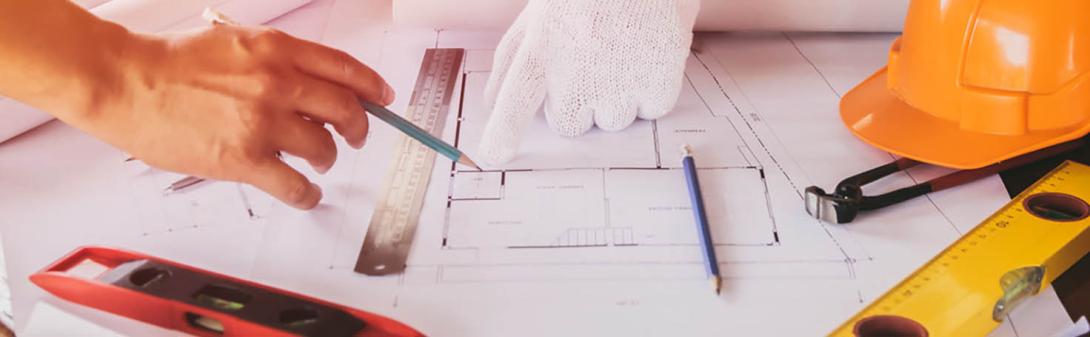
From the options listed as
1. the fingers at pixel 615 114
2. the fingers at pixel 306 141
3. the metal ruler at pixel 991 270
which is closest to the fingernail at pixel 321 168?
the fingers at pixel 306 141

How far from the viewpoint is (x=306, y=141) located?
73 centimetres

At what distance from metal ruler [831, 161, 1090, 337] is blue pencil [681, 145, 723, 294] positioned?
100mm

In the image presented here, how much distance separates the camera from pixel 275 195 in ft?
2.43

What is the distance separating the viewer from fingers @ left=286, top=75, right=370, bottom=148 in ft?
2.35

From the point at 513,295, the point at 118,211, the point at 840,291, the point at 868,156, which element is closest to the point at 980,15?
the point at 868,156

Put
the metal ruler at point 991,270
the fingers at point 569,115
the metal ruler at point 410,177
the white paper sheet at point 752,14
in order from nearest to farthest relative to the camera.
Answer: the metal ruler at point 991,270, the metal ruler at point 410,177, the fingers at point 569,115, the white paper sheet at point 752,14

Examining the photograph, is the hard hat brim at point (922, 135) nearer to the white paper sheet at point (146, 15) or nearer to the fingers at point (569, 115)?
the fingers at point (569, 115)

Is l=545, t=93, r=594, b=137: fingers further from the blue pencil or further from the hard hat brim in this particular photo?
the hard hat brim

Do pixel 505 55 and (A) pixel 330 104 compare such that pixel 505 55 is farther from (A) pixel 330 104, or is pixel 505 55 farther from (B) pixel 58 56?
(B) pixel 58 56

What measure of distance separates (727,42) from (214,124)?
0.53m

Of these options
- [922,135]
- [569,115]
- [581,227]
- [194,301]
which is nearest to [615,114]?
[569,115]

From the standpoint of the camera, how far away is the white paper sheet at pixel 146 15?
0.88 m

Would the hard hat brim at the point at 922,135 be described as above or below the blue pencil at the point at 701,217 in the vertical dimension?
above

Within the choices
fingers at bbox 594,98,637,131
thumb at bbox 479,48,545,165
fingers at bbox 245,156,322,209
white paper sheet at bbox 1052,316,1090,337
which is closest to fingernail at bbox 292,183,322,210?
fingers at bbox 245,156,322,209
